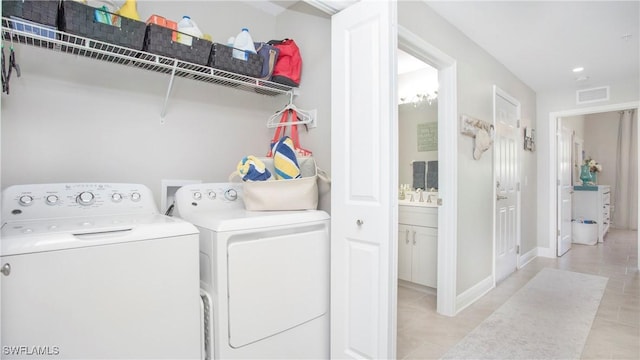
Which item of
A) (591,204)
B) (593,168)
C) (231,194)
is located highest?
(593,168)

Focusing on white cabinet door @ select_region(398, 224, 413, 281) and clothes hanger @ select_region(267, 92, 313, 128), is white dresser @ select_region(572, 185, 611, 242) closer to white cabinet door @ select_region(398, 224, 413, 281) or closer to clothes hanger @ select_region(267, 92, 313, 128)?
white cabinet door @ select_region(398, 224, 413, 281)

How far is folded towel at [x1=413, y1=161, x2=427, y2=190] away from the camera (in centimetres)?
335

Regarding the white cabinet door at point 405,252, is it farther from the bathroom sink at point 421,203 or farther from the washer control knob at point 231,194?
the washer control knob at point 231,194

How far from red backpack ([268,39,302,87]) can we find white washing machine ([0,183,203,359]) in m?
1.10

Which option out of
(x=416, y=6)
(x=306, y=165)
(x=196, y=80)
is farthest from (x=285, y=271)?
(x=416, y=6)

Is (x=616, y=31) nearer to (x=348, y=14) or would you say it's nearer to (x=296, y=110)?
(x=348, y=14)

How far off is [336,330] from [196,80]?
1.66 m

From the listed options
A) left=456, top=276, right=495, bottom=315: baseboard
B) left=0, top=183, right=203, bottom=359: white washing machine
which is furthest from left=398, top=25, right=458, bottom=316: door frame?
left=0, top=183, right=203, bottom=359: white washing machine

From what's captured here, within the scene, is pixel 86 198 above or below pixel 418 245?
above

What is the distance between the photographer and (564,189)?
4695 mm

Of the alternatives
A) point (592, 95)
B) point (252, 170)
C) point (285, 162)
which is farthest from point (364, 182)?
point (592, 95)

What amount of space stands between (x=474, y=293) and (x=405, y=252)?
67 centimetres

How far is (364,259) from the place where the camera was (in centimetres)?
160

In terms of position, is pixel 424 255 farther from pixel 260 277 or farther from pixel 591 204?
pixel 591 204
